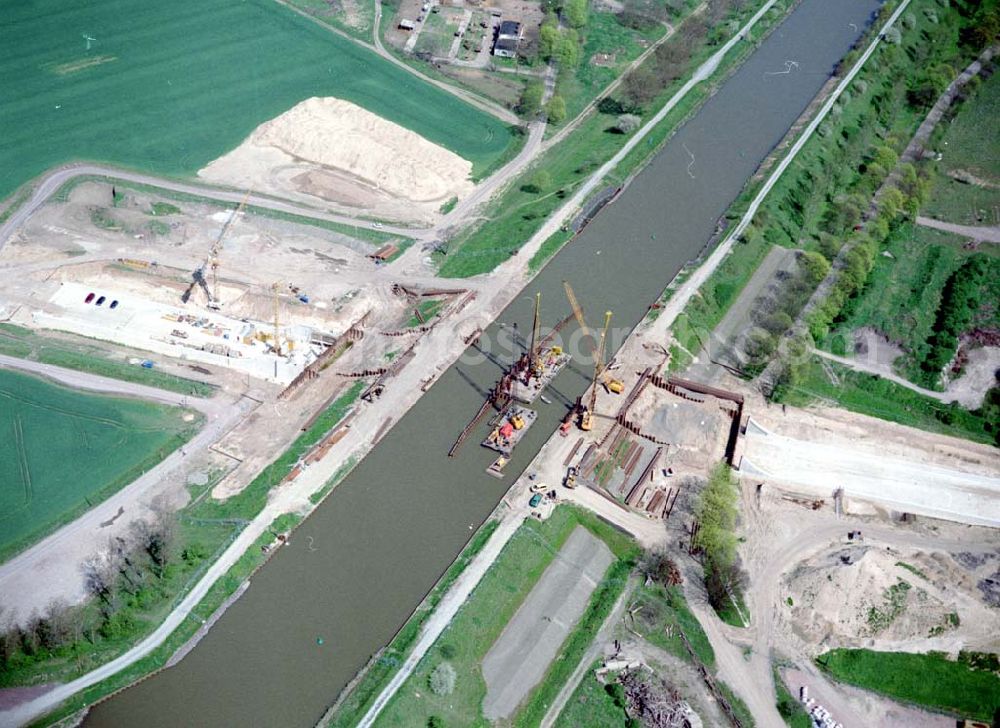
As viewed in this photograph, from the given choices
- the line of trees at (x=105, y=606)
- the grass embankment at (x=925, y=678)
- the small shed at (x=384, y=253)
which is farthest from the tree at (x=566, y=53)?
the grass embankment at (x=925, y=678)

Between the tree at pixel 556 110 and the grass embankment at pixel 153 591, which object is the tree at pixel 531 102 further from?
the grass embankment at pixel 153 591

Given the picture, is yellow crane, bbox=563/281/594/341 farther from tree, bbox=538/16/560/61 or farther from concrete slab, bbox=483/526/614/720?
tree, bbox=538/16/560/61

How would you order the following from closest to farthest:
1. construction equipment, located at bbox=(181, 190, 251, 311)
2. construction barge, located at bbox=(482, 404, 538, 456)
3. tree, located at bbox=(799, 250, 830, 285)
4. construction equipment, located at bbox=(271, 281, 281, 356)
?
construction barge, located at bbox=(482, 404, 538, 456), construction equipment, located at bbox=(271, 281, 281, 356), construction equipment, located at bbox=(181, 190, 251, 311), tree, located at bbox=(799, 250, 830, 285)

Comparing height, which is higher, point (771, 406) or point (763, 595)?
point (771, 406)

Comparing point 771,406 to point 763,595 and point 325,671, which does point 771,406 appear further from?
point 325,671

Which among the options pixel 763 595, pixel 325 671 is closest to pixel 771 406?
pixel 763 595

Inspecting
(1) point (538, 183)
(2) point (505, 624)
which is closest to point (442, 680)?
(2) point (505, 624)

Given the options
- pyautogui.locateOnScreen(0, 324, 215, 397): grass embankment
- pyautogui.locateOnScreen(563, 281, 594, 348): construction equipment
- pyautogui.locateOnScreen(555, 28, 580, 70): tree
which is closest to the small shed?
pyautogui.locateOnScreen(563, 281, 594, 348): construction equipment
